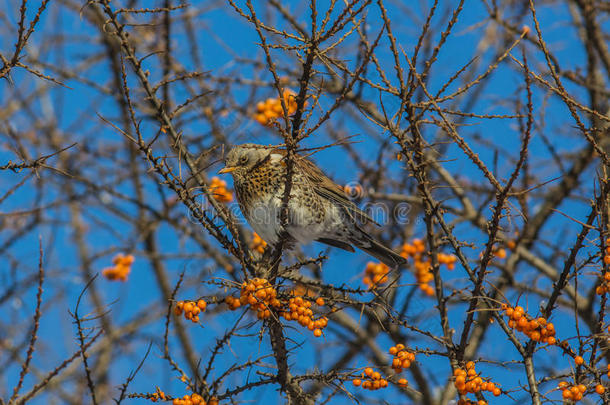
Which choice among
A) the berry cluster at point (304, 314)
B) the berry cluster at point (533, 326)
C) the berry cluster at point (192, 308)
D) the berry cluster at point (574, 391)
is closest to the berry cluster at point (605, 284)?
the berry cluster at point (533, 326)

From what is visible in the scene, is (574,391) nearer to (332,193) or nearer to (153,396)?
(153,396)

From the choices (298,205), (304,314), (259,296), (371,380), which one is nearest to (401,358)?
(371,380)

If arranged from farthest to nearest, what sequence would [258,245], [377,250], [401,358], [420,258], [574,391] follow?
[420,258], [377,250], [258,245], [401,358], [574,391]

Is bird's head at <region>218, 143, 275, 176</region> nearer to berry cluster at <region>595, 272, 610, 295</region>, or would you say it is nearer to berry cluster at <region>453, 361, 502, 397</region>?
berry cluster at <region>453, 361, 502, 397</region>

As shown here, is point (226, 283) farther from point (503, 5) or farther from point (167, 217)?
point (503, 5)

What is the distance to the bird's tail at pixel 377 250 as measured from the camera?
4.51m

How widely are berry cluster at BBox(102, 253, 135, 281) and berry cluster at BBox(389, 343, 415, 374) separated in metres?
3.47

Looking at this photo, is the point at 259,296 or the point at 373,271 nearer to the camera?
the point at 259,296

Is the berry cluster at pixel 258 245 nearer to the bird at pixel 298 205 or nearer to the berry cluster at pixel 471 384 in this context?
the bird at pixel 298 205

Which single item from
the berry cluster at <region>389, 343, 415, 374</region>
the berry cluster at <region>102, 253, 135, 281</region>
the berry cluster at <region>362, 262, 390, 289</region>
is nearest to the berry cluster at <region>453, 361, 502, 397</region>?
the berry cluster at <region>389, 343, 415, 374</region>

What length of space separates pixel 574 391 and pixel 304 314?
3.78ft

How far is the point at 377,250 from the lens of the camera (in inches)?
183

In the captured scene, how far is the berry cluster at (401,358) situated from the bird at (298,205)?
4.27 ft

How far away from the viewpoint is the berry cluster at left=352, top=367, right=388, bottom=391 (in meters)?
2.76
